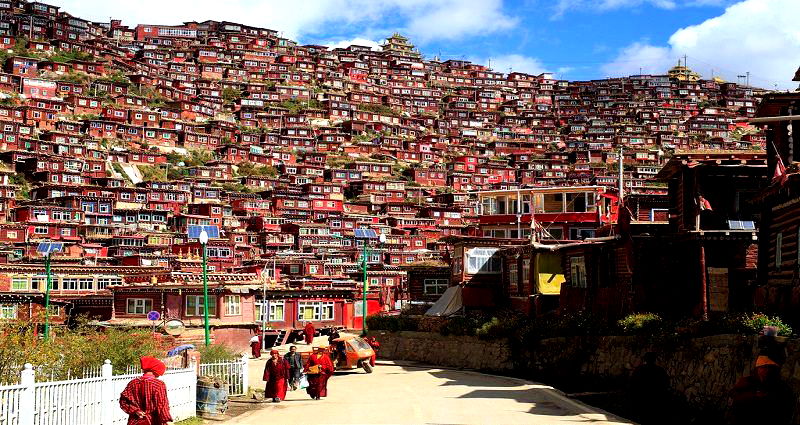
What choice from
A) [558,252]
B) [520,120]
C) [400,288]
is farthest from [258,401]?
[520,120]

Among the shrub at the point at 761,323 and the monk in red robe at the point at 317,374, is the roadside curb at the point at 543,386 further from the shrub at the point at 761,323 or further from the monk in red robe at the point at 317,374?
the monk in red robe at the point at 317,374

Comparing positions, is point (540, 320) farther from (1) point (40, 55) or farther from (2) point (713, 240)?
(1) point (40, 55)

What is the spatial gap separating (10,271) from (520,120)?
12376cm

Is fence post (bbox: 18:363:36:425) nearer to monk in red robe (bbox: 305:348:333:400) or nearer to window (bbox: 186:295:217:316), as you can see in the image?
monk in red robe (bbox: 305:348:333:400)

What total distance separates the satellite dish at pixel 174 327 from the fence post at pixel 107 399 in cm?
2969

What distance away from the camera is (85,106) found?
133375 mm

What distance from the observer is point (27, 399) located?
13773 mm

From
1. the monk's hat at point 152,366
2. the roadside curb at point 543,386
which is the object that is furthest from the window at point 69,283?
the monk's hat at point 152,366

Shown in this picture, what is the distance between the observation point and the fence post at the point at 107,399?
1700 cm

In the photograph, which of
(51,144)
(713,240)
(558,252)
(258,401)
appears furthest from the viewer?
(51,144)

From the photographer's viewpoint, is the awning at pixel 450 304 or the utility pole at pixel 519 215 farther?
the utility pole at pixel 519 215

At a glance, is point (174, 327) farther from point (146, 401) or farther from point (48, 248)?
point (146, 401)

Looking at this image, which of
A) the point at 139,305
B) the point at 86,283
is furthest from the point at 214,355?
the point at 86,283

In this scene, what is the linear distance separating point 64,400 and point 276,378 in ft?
35.8
